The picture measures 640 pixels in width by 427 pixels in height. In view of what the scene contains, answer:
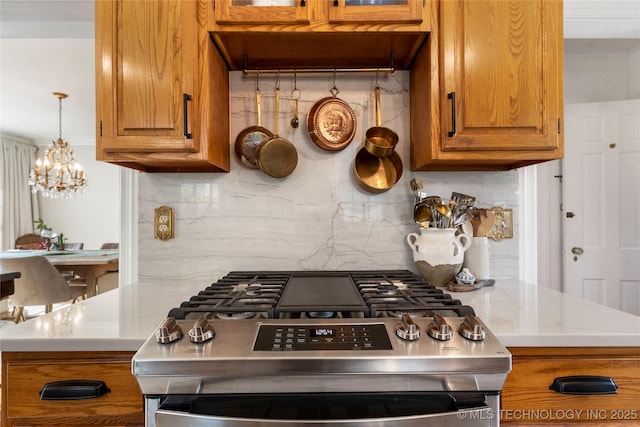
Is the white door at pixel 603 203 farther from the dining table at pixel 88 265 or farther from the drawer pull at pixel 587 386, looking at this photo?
the dining table at pixel 88 265

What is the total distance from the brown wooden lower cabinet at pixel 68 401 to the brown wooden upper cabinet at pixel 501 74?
1178 mm

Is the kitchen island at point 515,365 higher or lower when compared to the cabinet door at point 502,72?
lower

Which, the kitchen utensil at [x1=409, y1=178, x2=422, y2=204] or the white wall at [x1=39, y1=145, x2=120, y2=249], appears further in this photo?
the white wall at [x1=39, y1=145, x2=120, y2=249]

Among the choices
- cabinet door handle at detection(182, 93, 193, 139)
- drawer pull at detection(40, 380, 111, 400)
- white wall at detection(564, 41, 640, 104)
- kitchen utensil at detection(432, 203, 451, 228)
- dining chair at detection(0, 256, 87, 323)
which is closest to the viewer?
drawer pull at detection(40, 380, 111, 400)

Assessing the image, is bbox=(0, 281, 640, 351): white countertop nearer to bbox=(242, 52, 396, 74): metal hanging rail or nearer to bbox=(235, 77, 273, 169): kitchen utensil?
bbox=(235, 77, 273, 169): kitchen utensil

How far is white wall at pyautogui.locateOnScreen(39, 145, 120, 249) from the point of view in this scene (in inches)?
264

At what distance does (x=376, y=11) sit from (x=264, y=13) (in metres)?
0.38

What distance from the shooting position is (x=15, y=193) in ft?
20.7

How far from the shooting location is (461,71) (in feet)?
4.34

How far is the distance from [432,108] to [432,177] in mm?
376

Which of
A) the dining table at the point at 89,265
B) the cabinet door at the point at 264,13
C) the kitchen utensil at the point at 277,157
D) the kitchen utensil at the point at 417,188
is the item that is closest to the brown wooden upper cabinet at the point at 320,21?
the cabinet door at the point at 264,13

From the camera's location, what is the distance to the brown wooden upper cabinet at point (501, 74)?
1.32 meters

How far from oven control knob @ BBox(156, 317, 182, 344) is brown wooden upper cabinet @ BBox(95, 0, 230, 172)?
25.4 inches

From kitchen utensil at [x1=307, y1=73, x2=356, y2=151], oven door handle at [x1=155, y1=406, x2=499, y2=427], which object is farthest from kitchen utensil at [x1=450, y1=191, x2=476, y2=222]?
oven door handle at [x1=155, y1=406, x2=499, y2=427]
